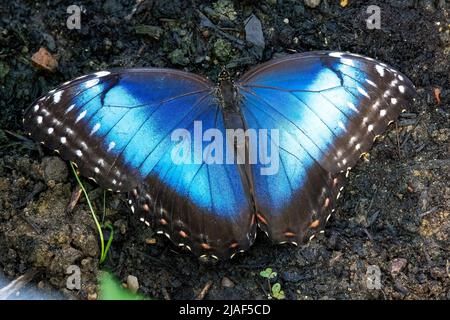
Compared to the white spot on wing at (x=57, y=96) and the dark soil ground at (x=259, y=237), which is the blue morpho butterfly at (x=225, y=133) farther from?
the dark soil ground at (x=259, y=237)

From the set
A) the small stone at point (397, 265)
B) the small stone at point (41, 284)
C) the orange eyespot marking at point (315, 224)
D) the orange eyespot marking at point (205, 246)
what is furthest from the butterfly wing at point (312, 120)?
the small stone at point (41, 284)

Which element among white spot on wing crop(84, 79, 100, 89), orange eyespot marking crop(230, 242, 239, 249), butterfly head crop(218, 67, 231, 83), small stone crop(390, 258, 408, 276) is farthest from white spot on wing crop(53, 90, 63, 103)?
small stone crop(390, 258, 408, 276)

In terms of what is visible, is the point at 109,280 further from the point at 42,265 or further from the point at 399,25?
the point at 399,25

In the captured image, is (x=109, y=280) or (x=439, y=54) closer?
(x=109, y=280)

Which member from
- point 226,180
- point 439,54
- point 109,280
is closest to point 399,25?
→ point 439,54

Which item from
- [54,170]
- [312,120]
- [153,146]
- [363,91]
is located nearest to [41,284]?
[54,170]

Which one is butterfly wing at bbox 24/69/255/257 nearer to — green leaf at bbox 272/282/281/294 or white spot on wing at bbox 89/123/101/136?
white spot on wing at bbox 89/123/101/136

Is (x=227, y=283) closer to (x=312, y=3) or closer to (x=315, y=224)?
(x=315, y=224)
